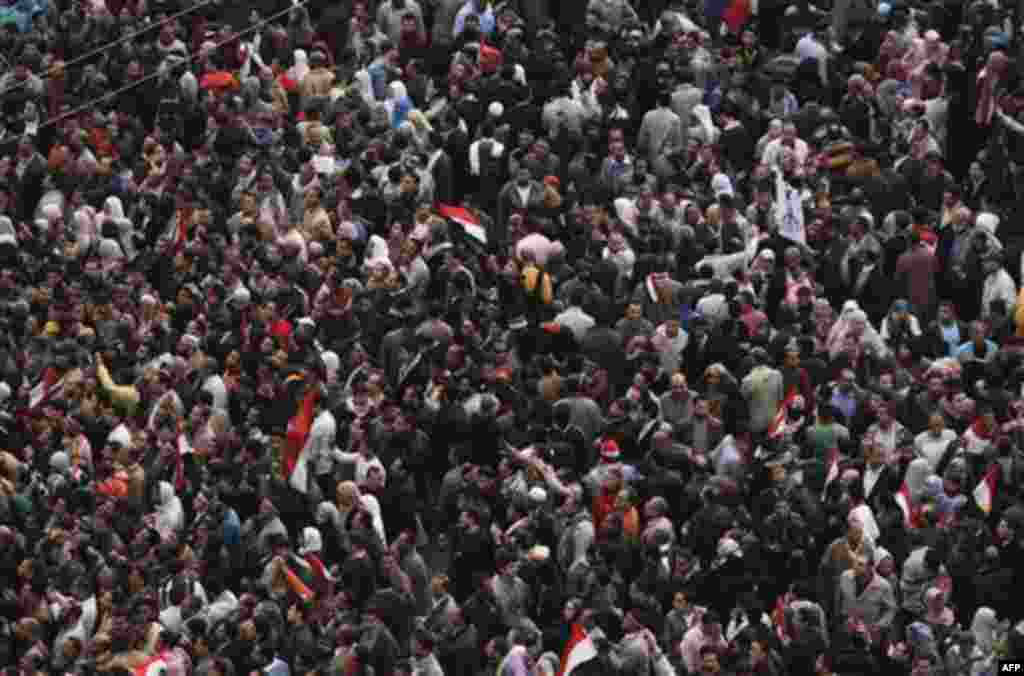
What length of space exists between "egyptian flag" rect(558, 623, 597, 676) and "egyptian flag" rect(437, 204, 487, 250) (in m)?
7.09

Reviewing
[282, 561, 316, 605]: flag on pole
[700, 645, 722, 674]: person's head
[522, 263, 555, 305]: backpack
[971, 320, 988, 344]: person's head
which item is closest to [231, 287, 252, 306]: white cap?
[522, 263, 555, 305]: backpack

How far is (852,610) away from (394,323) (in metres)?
6.98

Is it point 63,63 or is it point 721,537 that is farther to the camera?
point 63,63

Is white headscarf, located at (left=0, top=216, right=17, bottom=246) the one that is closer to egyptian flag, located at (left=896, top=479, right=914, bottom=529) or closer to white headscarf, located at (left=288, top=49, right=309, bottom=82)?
white headscarf, located at (left=288, top=49, right=309, bottom=82)

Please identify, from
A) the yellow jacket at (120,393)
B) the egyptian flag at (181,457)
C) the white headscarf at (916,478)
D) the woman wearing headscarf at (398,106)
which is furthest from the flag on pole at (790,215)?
the yellow jacket at (120,393)

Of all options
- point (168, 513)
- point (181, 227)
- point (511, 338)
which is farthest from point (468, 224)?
point (168, 513)

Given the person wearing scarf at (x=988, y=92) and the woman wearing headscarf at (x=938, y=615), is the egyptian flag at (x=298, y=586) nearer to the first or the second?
the woman wearing headscarf at (x=938, y=615)

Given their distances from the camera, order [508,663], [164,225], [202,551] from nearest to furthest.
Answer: [508,663] < [202,551] < [164,225]

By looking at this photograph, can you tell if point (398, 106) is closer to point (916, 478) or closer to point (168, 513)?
point (168, 513)

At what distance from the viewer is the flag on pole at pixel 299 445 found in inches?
1663

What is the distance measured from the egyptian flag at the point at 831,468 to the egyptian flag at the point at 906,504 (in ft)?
2.00

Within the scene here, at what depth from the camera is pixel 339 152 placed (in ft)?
156

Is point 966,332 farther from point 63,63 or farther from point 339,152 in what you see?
point 63,63

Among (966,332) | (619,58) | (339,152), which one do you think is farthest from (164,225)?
(966,332)
